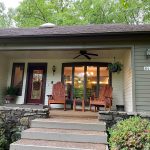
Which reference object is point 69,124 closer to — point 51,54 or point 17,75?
point 51,54

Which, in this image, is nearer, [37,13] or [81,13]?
[81,13]

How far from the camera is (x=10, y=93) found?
814 cm

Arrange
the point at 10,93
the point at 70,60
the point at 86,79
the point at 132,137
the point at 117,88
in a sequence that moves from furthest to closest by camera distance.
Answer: the point at 70,60, the point at 10,93, the point at 86,79, the point at 117,88, the point at 132,137

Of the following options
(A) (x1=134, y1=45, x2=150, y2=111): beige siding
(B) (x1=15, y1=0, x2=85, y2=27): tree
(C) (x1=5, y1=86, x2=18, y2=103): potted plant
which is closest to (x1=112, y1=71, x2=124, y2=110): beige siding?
(A) (x1=134, y1=45, x2=150, y2=111): beige siding

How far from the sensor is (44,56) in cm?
816

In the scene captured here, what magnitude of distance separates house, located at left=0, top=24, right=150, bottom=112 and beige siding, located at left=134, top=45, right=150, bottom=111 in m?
0.03

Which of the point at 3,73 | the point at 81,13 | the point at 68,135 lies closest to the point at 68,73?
the point at 3,73

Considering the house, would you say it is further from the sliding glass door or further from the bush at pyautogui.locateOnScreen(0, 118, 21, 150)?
the bush at pyautogui.locateOnScreen(0, 118, 21, 150)

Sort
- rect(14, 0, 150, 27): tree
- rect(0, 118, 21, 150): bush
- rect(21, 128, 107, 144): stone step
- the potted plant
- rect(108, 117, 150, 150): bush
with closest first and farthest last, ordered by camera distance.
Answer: rect(108, 117, 150, 150): bush
rect(21, 128, 107, 144): stone step
rect(0, 118, 21, 150): bush
the potted plant
rect(14, 0, 150, 27): tree

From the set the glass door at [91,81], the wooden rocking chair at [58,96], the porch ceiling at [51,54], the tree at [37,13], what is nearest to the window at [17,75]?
the porch ceiling at [51,54]

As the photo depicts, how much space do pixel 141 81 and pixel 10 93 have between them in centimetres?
535

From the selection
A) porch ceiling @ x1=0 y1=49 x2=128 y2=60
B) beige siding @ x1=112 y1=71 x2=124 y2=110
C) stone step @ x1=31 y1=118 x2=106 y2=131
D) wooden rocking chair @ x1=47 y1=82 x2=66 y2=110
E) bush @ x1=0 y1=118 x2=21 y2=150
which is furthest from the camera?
beige siding @ x1=112 y1=71 x2=124 y2=110

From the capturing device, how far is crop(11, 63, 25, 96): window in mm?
8578

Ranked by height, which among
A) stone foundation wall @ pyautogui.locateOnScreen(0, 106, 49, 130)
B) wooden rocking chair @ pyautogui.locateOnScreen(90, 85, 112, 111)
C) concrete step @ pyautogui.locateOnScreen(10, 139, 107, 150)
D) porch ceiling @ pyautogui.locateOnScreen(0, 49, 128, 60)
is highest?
porch ceiling @ pyautogui.locateOnScreen(0, 49, 128, 60)
